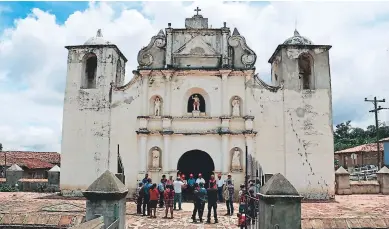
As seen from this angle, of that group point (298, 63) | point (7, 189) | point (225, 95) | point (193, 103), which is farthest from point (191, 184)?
point (7, 189)

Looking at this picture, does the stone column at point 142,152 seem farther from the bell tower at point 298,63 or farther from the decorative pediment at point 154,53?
the bell tower at point 298,63

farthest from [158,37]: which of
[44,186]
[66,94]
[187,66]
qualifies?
[44,186]

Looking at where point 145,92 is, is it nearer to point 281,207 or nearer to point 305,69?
point 305,69

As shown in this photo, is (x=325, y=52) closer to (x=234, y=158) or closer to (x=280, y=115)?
(x=280, y=115)

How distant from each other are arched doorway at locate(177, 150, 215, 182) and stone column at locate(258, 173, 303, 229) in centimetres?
1167

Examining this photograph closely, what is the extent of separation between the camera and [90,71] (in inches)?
800

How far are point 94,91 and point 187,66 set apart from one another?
457 centimetres

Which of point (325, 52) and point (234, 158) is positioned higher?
point (325, 52)

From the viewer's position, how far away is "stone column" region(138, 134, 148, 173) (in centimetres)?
1792

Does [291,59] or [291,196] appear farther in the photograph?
[291,59]

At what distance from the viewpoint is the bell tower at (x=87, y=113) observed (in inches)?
720

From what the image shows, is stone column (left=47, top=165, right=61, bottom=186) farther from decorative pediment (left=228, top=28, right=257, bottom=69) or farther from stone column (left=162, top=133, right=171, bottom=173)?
decorative pediment (left=228, top=28, right=257, bottom=69)

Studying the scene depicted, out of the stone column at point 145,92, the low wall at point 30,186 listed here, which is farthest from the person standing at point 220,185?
the low wall at point 30,186

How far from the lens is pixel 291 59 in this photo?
18.8 m
